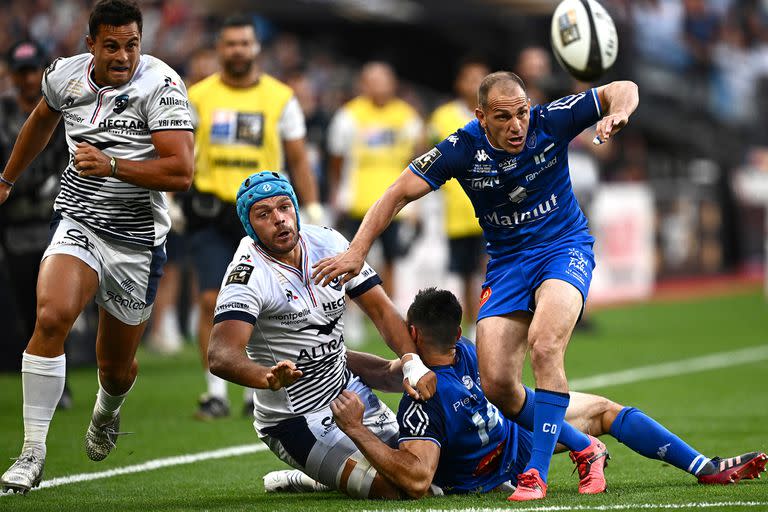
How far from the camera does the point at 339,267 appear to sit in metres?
6.07

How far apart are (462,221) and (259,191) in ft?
25.2

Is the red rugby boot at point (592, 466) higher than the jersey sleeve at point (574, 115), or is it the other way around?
the jersey sleeve at point (574, 115)

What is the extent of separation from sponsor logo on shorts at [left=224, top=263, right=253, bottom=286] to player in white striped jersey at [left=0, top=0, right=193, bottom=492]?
628mm

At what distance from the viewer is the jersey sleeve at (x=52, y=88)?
6605mm

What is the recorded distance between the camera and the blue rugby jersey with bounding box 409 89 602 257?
21.5ft

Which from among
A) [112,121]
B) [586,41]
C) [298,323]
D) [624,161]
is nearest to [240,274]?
[298,323]

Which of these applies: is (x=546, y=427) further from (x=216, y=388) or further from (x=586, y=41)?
(x=216, y=388)

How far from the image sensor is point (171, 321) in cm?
1434

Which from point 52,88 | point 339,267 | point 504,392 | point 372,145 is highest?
point 52,88

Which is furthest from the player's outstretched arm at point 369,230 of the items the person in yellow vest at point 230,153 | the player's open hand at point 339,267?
the person in yellow vest at point 230,153

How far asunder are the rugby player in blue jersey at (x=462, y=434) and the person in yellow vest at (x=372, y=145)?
744cm

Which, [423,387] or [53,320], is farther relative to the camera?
[53,320]

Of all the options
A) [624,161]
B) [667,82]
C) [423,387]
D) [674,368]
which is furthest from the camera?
[667,82]

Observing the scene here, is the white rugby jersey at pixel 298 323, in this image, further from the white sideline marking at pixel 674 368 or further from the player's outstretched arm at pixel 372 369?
the white sideline marking at pixel 674 368
